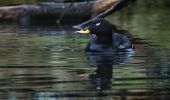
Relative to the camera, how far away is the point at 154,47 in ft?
45.6

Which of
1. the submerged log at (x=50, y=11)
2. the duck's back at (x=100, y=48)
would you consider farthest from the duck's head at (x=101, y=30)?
the submerged log at (x=50, y=11)

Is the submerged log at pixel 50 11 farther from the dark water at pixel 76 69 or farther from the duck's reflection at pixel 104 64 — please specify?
the duck's reflection at pixel 104 64

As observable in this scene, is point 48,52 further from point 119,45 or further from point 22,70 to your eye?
point 22,70

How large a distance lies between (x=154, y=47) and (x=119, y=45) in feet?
2.92

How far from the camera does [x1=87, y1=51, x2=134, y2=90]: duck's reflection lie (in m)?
8.95

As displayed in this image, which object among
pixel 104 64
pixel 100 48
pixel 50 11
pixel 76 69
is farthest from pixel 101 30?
pixel 50 11

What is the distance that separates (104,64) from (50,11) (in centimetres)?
1157

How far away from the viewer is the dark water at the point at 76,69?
8.12 meters

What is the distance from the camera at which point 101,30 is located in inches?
550

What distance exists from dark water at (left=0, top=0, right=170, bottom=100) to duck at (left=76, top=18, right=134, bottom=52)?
11.2 inches

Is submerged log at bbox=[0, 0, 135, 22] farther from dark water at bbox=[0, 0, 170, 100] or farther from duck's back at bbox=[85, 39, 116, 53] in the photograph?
duck's back at bbox=[85, 39, 116, 53]

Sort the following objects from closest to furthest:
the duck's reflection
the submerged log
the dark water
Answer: the dark water < the duck's reflection < the submerged log

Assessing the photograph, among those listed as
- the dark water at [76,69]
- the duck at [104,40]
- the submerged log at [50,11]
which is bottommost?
the dark water at [76,69]

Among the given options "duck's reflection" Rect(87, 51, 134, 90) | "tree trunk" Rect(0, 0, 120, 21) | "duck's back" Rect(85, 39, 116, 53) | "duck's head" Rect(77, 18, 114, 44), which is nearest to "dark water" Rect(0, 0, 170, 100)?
"duck's reflection" Rect(87, 51, 134, 90)
